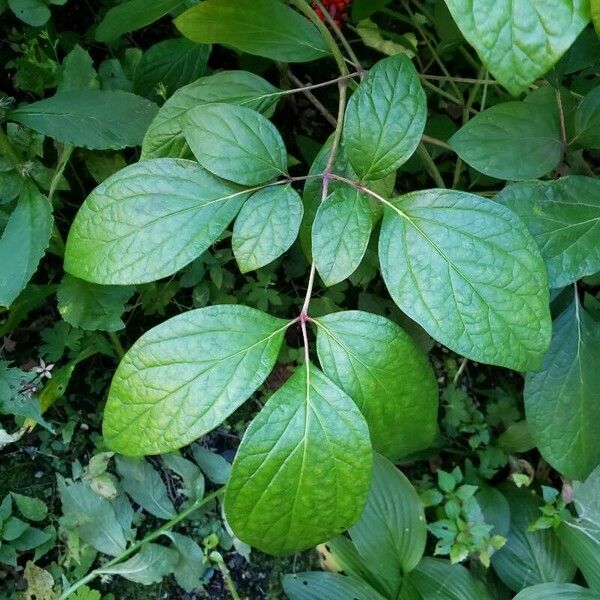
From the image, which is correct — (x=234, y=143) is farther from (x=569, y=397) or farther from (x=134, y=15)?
(x=569, y=397)

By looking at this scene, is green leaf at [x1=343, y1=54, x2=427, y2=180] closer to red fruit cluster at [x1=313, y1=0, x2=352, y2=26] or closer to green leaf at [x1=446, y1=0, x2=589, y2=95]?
green leaf at [x1=446, y1=0, x2=589, y2=95]

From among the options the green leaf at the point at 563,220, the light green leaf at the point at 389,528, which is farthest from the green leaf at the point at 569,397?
the light green leaf at the point at 389,528

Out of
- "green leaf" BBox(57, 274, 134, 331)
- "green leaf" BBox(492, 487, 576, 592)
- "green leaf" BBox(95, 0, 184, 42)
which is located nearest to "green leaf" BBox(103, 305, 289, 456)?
"green leaf" BBox(57, 274, 134, 331)

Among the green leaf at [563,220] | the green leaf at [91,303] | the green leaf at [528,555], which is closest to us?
the green leaf at [563,220]

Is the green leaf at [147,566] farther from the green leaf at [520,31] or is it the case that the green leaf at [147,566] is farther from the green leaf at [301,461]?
the green leaf at [520,31]

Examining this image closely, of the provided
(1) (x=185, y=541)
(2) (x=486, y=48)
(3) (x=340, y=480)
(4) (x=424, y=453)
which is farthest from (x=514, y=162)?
(1) (x=185, y=541)

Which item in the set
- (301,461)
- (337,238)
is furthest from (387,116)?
(301,461)
